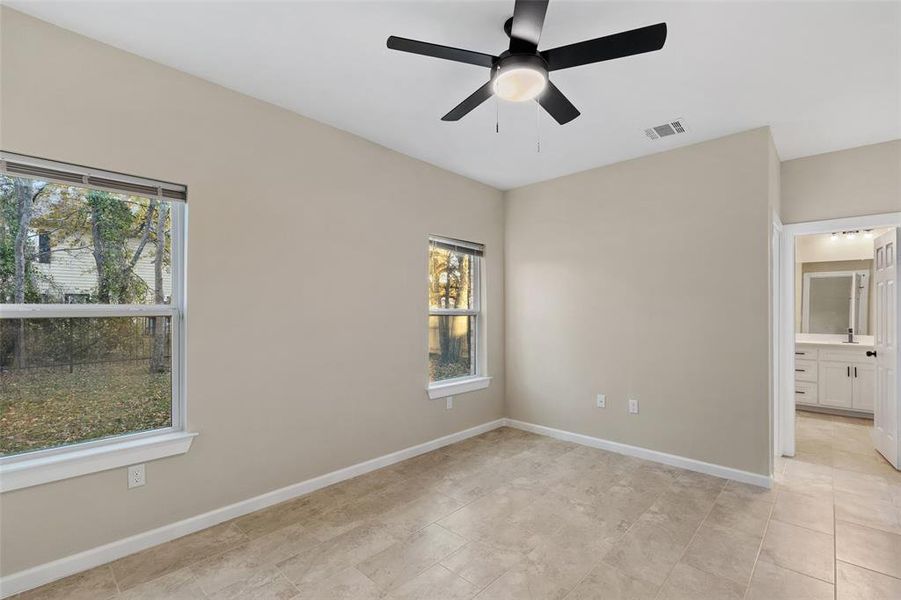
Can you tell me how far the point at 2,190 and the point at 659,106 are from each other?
3.67 m

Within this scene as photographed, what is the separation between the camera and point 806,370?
5176mm

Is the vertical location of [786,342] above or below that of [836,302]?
below

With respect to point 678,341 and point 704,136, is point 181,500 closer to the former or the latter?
point 678,341

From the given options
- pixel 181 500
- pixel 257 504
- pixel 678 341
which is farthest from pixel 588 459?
pixel 181 500

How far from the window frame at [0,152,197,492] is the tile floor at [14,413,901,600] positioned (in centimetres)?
51

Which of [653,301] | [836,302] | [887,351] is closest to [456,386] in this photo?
[653,301]

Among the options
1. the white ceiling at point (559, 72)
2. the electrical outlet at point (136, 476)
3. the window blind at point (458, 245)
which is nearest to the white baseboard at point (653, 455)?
the window blind at point (458, 245)

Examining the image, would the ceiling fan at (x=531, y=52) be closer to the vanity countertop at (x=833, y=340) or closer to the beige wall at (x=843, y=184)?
the beige wall at (x=843, y=184)

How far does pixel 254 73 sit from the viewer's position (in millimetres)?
2453

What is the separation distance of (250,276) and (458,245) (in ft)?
7.06

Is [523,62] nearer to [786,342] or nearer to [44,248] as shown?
[44,248]

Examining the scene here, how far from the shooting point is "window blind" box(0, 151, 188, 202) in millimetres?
1993

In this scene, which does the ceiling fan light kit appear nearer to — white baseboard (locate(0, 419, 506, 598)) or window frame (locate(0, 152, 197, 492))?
window frame (locate(0, 152, 197, 492))

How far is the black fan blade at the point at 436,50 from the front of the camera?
5.83ft
